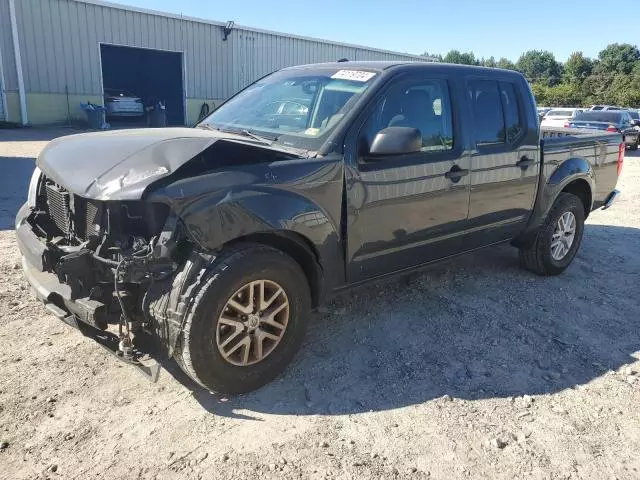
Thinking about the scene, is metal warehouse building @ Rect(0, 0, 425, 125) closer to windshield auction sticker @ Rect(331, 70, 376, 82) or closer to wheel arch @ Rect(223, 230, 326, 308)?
windshield auction sticker @ Rect(331, 70, 376, 82)

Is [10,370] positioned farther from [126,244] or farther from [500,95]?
[500,95]

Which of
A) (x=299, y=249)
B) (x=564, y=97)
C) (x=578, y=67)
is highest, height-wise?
(x=578, y=67)

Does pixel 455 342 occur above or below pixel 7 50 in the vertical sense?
below

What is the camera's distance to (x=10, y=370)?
3264mm

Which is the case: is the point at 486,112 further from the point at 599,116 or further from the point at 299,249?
the point at 599,116

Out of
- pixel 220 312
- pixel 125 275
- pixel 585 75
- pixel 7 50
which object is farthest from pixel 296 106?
pixel 585 75

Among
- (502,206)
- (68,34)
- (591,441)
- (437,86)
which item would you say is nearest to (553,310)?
(502,206)

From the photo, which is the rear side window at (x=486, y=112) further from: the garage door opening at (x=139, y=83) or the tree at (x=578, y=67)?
the tree at (x=578, y=67)

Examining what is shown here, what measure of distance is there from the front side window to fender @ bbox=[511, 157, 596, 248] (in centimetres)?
145

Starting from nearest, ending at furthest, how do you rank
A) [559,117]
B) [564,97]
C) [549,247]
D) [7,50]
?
[549,247] → [7,50] → [559,117] → [564,97]

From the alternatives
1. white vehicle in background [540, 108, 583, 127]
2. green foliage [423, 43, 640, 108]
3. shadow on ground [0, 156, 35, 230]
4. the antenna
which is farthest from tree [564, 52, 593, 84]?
shadow on ground [0, 156, 35, 230]

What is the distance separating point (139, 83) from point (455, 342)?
81.0 ft

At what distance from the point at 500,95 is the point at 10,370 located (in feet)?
13.9

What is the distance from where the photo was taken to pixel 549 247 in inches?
206
